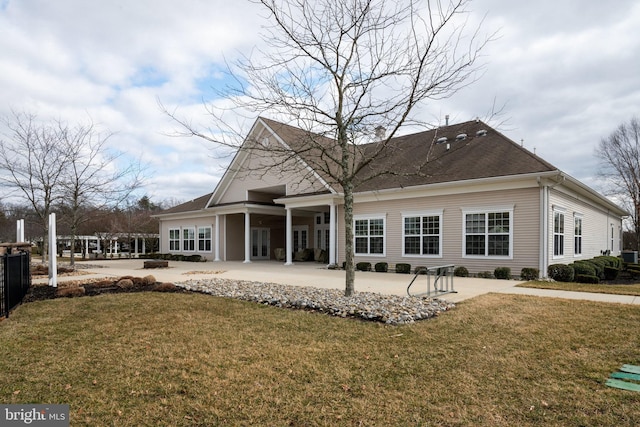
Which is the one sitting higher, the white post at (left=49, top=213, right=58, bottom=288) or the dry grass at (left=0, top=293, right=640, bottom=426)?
the white post at (left=49, top=213, right=58, bottom=288)

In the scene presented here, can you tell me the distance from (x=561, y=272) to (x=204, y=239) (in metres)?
21.1

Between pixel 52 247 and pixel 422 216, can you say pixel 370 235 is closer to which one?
pixel 422 216

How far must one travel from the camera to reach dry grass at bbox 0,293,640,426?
3586mm

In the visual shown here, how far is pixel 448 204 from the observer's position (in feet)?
51.9

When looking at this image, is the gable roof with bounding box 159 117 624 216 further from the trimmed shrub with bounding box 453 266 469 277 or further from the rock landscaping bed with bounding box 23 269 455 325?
the rock landscaping bed with bounding box 23 269 455 325

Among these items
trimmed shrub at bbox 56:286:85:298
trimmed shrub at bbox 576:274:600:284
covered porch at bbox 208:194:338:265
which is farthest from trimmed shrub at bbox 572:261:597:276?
trimmed shrub at bbox 56:286:85:298

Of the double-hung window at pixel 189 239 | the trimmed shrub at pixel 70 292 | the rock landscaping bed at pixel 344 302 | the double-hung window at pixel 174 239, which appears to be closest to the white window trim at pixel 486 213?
the rock landscaping bed at pixel 344 302

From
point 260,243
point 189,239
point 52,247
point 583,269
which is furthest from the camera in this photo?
point 189,239

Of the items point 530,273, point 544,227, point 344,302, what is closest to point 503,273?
point 530,273

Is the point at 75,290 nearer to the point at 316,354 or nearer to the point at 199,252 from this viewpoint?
the point at 316,354

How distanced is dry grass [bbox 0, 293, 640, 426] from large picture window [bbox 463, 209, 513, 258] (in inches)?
266

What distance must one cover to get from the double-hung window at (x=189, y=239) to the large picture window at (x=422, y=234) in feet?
54.4

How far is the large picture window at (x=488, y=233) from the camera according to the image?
566 inches

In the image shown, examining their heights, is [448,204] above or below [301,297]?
above
